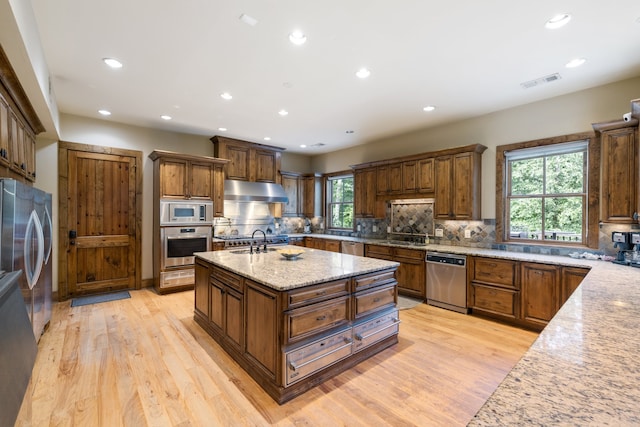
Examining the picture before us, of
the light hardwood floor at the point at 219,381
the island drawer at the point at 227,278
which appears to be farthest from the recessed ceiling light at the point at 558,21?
the island drawer at the point at 227,278

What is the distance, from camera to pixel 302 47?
105 inches

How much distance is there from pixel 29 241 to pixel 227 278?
1673 mm

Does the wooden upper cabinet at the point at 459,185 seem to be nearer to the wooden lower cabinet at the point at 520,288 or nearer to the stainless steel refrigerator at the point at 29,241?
the wooden lower cabinet at the point at 520,288

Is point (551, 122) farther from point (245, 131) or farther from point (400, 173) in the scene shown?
point (245, 131)

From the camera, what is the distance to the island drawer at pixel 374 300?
2734 millimetres

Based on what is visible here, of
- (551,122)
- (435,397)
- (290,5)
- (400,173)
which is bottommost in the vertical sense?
(435,397)

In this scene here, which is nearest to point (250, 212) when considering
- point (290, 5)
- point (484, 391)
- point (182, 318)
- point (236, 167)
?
point (236, 167)

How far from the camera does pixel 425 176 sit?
4.86 m

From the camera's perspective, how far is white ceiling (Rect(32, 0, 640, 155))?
2184 mm

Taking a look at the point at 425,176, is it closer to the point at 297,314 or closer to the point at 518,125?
the point at 518,125

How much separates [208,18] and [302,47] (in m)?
0.82

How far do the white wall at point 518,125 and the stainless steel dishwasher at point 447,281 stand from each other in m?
0.96

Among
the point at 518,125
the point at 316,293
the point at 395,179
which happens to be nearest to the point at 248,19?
the point at 316,293

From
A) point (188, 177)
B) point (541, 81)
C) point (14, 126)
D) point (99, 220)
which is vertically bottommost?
point (99, 220)
